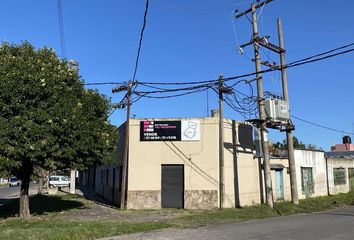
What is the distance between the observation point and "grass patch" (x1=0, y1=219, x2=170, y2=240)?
1298 cm

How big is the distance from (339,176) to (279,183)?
8.74 meters

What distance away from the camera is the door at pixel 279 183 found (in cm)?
2655

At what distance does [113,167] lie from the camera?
2808 cm

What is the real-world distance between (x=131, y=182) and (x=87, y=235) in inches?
369

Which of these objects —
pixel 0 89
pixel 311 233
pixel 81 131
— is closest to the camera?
pixel 311 233

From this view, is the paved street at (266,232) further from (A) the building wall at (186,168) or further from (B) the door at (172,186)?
(B) the door at (172,186)

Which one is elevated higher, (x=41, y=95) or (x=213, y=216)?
(x=41, y=95)

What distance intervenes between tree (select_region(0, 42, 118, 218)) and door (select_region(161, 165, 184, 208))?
4.72 meters

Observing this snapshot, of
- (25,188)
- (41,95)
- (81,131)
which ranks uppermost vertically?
(41,95)

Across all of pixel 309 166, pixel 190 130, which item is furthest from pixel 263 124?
pixel 309 166

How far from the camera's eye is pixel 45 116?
15914mm

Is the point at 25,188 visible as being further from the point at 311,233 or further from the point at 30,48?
the point at 311,233

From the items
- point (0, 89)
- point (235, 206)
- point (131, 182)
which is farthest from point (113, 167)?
point (0, 89)

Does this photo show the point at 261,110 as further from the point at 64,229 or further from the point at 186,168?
the point at 64,229
